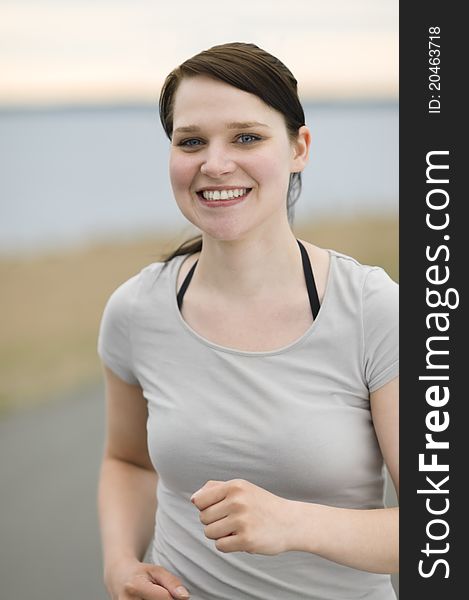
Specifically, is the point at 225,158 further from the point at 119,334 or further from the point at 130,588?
the point at 130,588

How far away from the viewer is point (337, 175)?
4.28m

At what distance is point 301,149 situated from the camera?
37.2 inches

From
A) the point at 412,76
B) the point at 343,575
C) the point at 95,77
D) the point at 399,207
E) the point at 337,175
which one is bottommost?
the point at 343,575

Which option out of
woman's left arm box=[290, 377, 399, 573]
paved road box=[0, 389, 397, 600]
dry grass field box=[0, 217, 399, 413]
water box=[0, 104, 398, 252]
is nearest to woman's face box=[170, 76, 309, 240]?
woman's left arm box=[290, 377, 399, 573]

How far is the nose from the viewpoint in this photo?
850 millimetres

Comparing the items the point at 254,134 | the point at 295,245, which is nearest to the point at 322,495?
the point at 295,245

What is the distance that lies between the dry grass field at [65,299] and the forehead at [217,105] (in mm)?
1931

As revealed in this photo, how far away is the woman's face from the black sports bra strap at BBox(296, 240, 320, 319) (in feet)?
0.29

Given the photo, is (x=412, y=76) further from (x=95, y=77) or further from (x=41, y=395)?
(x=41, y=395)

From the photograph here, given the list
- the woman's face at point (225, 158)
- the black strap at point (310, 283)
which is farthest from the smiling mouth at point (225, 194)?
the black strap at point (310, 283)

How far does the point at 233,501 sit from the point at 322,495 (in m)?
A: 0.16

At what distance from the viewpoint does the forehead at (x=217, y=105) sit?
0.86 m

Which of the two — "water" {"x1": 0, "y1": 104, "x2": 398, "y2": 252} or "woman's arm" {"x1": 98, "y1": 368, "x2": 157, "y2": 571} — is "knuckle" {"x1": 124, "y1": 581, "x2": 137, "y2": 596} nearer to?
"woman's arm" {"x1": 98, "y1": 368, "x2": 157, "y2": 571}

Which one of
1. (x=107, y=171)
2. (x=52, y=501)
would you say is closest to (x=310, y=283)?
(x=52, y=501)
